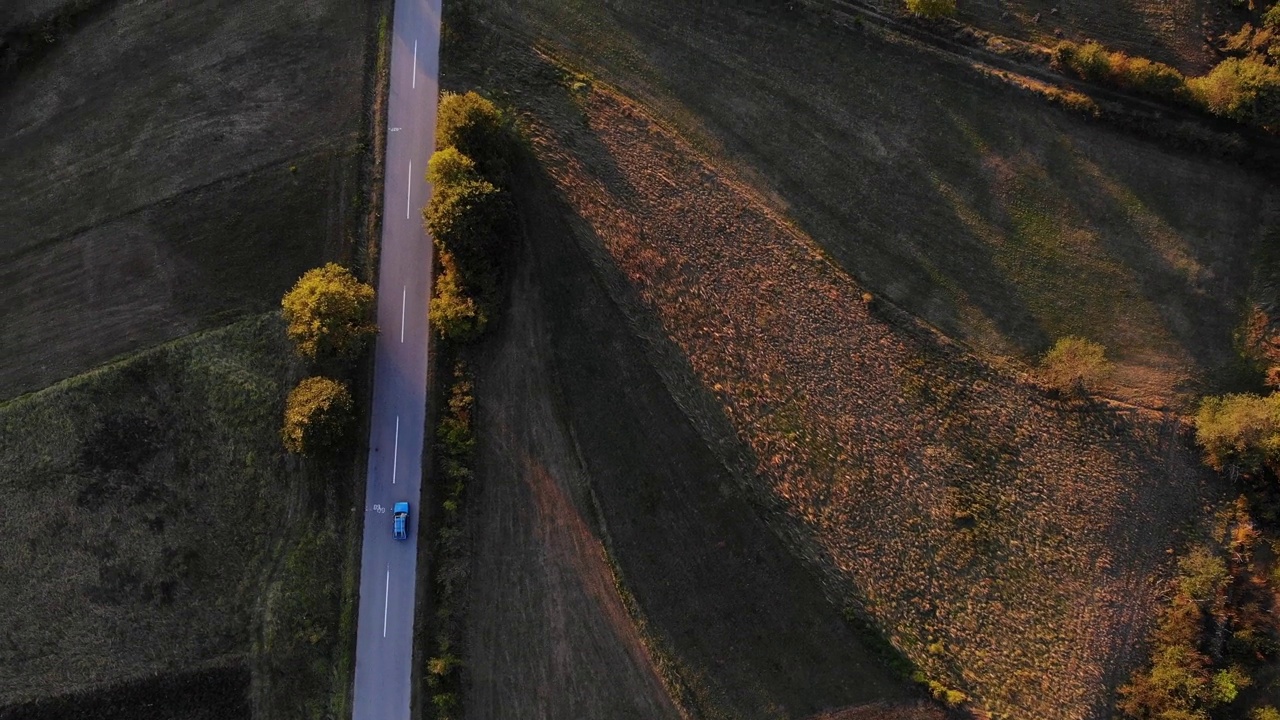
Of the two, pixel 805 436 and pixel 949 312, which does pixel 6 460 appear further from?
pixel 949 312

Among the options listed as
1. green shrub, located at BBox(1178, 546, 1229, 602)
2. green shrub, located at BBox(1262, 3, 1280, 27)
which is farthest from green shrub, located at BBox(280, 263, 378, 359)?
green shrub, located at BBox(1262, 3, 1280, 27)

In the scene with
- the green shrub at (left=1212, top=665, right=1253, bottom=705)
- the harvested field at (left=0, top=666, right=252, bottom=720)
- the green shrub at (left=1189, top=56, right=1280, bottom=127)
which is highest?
the green shrub at (left=1189, top=56, right=1280, bottom=127)

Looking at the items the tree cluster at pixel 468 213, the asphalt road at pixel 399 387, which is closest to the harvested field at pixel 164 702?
the asphalt road at pixel 399 387

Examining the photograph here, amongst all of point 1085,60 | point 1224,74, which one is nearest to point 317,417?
point 1085,60

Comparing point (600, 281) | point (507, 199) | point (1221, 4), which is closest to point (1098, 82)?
point (1221, 4)

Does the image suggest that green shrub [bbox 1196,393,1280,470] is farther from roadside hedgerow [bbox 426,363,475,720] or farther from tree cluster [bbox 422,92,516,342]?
roadside hedgerow [bbox 426,363,475,720]

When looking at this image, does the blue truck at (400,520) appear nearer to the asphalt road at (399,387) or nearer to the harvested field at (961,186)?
the asphalt road at (399,387)
